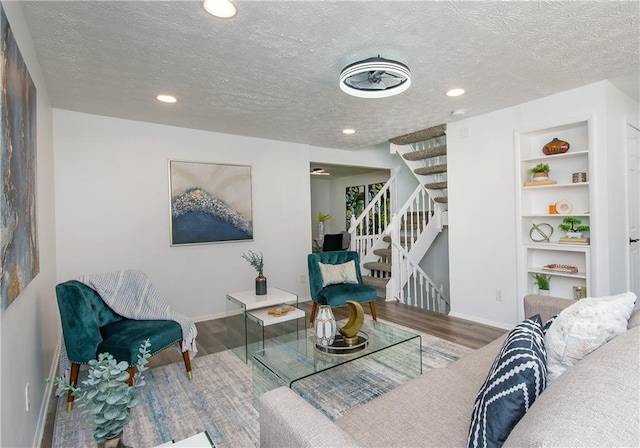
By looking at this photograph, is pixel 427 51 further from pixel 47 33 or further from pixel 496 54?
pixel 47 33

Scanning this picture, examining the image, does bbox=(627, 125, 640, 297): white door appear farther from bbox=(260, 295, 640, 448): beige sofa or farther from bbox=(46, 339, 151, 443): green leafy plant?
bbox=(46, 339, 151, 443): green leafy plant

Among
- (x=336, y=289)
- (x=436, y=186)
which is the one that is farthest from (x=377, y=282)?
(x=436, y=186)

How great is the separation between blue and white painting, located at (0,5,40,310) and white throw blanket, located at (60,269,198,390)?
2.05 ft

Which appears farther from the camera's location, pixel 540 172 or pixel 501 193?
pixel 501 193

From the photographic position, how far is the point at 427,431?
124cm

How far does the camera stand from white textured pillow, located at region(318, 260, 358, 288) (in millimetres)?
3854

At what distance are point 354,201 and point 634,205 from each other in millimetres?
5628

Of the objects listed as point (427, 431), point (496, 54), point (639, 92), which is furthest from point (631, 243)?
point (427, 431)

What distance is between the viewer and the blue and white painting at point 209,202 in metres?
4.01

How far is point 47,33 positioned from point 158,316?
6.84 ft

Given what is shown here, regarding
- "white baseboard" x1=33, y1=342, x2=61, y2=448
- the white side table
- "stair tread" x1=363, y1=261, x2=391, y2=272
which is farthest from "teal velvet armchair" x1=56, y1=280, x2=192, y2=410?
"stair tread" x1=363, y1=261, x2=391, y2=272

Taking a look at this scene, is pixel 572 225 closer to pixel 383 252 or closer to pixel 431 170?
pixel 431 170

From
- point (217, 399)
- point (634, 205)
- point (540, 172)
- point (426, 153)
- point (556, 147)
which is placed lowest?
point (217, 399)

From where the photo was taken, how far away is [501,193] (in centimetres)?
364
